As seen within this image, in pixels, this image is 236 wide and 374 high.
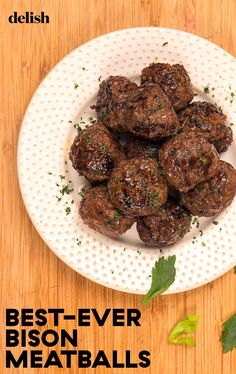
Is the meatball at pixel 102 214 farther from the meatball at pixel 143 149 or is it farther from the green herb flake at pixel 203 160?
the green herb flake at pixel 203 160

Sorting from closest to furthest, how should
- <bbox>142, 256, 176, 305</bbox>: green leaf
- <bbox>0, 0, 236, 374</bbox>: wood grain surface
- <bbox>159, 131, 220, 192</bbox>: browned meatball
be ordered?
<bbox>159, 131, 220, 192</bbox>: browned meatball
<bbox>142, 256, 176, 305</bbox>: green leaf
<bbox>0, 0, 236, 374</bbox>: wood grain surface

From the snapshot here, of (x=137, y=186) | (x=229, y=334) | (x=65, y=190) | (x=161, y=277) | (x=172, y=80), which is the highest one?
(x=172, y=80)

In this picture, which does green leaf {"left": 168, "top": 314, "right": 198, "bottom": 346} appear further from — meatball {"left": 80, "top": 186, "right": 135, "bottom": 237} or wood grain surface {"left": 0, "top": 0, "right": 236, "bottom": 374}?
meatball {"left": 80, "top": 186, "right": 135, "bottom": 237}

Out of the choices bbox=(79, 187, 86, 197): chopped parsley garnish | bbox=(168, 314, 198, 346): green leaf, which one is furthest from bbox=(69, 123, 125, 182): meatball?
bbox=(168, 314, 198, 346): green leaf

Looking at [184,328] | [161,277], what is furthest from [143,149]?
[184,328]

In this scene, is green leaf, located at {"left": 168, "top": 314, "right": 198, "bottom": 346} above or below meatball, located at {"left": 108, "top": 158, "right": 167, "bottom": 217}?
below

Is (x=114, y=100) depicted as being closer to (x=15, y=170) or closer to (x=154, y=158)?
(x=154, y=158)

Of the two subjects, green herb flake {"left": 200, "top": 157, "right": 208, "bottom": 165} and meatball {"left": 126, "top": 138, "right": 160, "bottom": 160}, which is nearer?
green herb flake {"left": 200, "top": 157, "right": 208, "bottom": 165}
